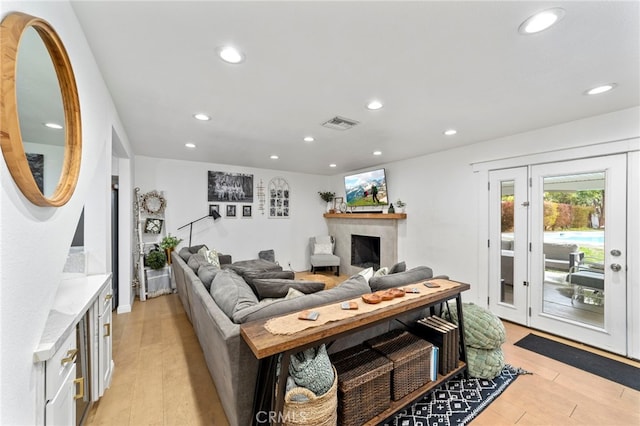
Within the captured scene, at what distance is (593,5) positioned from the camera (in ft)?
4.08

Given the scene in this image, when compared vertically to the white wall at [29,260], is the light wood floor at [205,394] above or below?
below

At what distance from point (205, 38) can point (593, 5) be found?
2.00 metres

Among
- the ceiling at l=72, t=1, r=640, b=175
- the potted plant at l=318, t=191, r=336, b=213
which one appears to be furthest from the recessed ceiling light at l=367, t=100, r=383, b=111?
the potted plant at l=318, t=191, r=336, b=213

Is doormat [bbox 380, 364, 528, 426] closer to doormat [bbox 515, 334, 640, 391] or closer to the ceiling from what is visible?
doormat [bbox 515, 334, 640, 391]

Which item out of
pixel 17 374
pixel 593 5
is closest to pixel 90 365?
pixel 17 374

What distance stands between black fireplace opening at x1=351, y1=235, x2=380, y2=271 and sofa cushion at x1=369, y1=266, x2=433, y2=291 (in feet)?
10.0

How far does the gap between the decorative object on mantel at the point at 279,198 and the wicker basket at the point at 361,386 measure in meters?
4.32

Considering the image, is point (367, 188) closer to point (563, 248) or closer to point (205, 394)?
point (563, 248)

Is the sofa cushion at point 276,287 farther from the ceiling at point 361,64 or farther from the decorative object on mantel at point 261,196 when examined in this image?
the decorative object on mantel at point 261,196

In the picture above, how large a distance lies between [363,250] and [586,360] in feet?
12.0

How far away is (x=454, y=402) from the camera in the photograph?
1.87 m

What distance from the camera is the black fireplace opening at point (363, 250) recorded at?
221 inches

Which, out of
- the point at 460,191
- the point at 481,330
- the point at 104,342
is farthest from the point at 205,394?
the point at 460,191

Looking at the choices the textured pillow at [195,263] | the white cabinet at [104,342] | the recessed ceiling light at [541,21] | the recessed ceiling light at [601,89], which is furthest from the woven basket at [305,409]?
the recessed ceiling light at [601,89]
